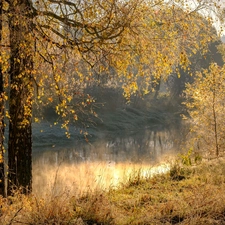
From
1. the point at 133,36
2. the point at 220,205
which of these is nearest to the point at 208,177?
the point at 220,205

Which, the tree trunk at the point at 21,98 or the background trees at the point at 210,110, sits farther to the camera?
the background trees at the point at 210,110

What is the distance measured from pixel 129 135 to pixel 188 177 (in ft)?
80.7

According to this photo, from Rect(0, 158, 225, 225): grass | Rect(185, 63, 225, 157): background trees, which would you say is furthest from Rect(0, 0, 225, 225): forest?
Rect(185, 63, 225, 157): background trees

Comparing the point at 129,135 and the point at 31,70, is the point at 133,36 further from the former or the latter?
the point at 129,135

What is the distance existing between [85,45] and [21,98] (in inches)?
55.5

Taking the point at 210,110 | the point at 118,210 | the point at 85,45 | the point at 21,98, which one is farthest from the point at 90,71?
the point at 210,110

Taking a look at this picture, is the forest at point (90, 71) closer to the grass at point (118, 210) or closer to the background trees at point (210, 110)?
the grass at point (118, 210)

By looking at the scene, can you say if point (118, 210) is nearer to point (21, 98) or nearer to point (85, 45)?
point (21, 98)

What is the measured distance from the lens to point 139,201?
19.2 feet

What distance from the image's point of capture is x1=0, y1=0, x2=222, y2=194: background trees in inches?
225

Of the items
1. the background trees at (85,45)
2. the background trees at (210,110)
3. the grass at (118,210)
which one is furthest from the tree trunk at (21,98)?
the background trees at (210,110)

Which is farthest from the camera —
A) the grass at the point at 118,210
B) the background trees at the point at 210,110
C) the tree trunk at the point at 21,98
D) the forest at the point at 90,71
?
the background trees at the point at 210,110

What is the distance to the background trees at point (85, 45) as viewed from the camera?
5.70 metres

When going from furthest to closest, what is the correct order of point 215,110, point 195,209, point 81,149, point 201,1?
1. point 81,149
2. point 215,110
3. point 201,1
4. point 195,209
